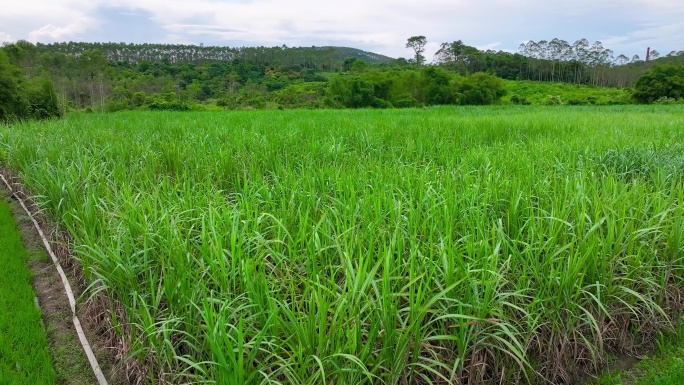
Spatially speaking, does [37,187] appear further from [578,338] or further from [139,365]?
[578,338]

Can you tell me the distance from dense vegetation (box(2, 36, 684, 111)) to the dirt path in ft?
84.9

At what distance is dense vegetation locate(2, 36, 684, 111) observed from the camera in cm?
4312

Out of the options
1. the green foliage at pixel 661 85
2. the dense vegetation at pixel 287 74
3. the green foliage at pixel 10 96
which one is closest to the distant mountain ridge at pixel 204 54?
the dense vegetation at pixel 287 74

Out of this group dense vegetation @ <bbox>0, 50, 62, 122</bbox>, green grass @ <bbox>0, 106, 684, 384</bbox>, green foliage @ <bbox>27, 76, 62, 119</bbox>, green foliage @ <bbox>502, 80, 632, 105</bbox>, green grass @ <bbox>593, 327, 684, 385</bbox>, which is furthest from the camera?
green foliage @ <bbox>502, 80, 632, 105</bbox>

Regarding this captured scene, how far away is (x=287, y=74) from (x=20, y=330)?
231 ft

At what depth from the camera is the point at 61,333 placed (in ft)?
10.2

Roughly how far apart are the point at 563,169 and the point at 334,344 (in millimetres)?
3797

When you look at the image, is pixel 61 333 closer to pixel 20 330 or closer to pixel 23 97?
pixel 20 330

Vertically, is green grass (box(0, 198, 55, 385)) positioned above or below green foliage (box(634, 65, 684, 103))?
below

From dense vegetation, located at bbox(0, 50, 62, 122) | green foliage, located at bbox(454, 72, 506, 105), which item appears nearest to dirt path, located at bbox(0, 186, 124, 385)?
dense vegetation, located at bbox(0, 50, 62, 122)

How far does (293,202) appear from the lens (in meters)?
3.63

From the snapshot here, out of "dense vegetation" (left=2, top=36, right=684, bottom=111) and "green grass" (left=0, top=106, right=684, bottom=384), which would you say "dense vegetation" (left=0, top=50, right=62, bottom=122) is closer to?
"dense vegetation" (left=2, top=36, right=684, bottom=111)

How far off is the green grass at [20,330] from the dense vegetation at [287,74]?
85.0 feet

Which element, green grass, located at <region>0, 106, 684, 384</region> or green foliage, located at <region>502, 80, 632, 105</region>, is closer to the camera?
green grass, located at <region>0, 106, 684, 384</region>
